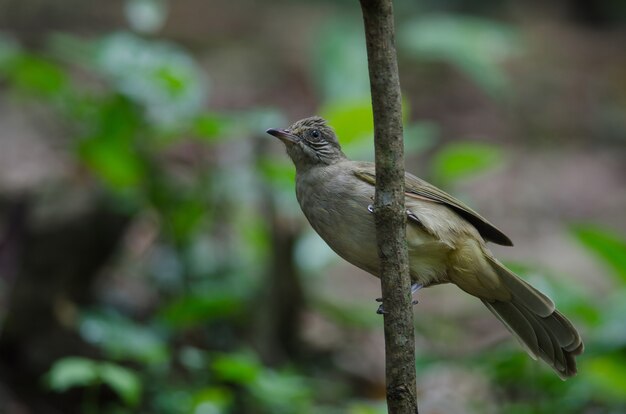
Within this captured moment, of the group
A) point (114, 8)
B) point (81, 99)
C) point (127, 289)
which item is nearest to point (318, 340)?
point (127, 289)

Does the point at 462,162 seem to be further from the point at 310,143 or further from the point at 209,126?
the point at 310,143

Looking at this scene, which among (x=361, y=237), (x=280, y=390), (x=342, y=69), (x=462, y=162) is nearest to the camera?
(x=361, y=237)

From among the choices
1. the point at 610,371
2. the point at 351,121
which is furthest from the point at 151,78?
the point at 610,371

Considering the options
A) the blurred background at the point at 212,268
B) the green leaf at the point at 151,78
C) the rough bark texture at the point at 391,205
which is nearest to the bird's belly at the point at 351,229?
the rough bark texture at the point at 391,205

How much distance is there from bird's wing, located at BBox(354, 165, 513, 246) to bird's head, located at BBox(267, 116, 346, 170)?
0.69 feet

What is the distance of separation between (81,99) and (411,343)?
13.1 ft

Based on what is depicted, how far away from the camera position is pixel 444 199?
4.34 meters

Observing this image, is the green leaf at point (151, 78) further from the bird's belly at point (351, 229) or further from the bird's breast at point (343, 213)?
the bird's belly at point (351, 229)

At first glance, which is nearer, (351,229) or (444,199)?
(351,229)

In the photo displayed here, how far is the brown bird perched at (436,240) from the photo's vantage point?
408 cm

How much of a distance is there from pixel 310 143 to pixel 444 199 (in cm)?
70

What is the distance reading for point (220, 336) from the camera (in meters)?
7.16

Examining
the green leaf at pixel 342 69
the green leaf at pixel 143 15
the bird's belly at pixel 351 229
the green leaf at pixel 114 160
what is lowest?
the bird's belly at pixel 351 229

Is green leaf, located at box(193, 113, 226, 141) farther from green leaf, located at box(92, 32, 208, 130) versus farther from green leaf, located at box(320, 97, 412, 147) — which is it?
green leaf, located at box(320, 97, 412, 147)
